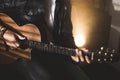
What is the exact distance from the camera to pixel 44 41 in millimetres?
1294

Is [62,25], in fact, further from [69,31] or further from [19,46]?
[19,46]

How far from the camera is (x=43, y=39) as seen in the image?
1.29 metres

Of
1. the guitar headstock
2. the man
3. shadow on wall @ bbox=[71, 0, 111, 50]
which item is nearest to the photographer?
the guitar headstock

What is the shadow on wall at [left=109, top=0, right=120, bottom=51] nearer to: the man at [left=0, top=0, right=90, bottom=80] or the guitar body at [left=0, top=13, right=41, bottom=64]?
the man at [left=0, top=0, right=90, bottom=80]

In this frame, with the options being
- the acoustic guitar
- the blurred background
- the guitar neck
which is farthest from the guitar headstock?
the blurred background

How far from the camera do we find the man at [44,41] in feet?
4.14

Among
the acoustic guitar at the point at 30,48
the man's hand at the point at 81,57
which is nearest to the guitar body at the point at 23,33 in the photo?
the acoustic guitar at the point at 30,48

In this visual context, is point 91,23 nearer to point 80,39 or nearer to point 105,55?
point 80,39

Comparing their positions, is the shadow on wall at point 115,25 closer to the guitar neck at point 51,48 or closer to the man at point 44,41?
the man at point 44,41

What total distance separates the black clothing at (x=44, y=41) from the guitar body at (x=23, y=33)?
3 cm

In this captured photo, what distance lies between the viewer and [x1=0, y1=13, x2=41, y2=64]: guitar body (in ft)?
4.25

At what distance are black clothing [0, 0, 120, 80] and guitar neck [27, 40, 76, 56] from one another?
0.20 feet

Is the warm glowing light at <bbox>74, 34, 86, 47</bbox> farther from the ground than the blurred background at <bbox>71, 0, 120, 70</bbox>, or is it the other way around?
the blurred background at <bbox>71, 0, 120, 70</bbox>

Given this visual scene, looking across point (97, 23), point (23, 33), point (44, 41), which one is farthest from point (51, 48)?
point (97, 23)
